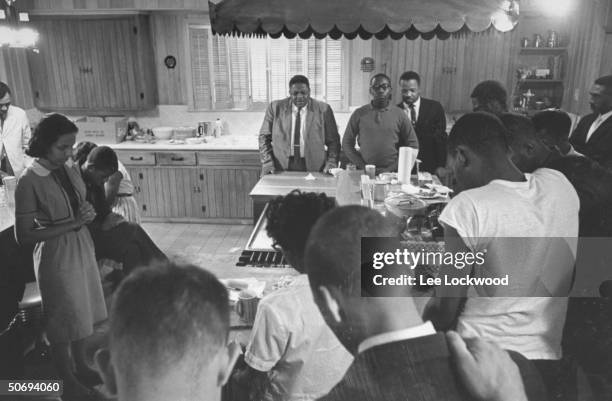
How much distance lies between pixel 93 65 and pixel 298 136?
2.42m

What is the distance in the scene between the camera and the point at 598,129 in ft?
10.8

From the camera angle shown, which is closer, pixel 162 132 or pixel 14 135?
pixel 14 135

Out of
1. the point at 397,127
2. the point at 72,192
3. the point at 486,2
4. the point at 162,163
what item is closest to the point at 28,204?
the point at 72,192

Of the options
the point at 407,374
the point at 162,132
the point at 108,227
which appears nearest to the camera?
the point at 407,374

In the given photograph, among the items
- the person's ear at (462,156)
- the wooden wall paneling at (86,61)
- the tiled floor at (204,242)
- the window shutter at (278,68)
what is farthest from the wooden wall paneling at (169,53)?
the person's ear at (462,156)

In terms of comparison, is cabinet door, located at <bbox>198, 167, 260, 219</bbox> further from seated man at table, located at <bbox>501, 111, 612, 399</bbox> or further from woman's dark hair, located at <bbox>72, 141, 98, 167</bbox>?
seated man at table, located at <bbox>501, 111, 612, 399</bbox>

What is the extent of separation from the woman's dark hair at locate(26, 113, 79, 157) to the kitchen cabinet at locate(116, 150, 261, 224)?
2947 millimetres

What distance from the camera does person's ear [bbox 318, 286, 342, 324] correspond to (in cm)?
96

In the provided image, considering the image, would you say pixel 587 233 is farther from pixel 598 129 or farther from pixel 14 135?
pixel 14 135

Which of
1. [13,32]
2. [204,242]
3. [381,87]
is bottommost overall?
[204,242]

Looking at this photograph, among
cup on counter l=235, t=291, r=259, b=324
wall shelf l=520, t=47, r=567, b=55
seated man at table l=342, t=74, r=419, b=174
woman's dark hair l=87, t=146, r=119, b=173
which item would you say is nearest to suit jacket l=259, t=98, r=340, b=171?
seated man at table l=342, t=74, r=419, b=174

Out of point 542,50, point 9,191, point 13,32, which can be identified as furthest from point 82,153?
point 542,50

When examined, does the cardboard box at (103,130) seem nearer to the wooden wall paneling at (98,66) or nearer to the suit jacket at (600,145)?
the wooden wall paneling at (98,66)

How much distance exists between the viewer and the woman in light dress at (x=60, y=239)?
231 cm
